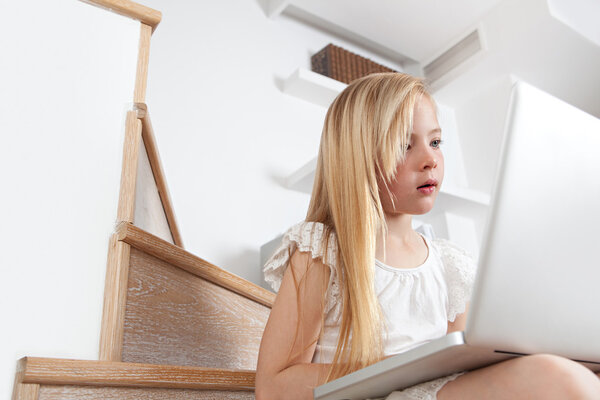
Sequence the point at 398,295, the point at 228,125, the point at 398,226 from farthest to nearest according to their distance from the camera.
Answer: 1. the point at 228,125
2. the point at 398,226
3. the point at 398,295

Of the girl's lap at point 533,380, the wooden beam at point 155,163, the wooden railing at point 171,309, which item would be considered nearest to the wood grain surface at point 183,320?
the wooden railing at point 171,309

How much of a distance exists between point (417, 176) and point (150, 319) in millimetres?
473

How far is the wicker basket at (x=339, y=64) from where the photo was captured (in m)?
2.39

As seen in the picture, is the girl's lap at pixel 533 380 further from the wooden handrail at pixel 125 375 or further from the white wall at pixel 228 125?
the white wall at pixel 228 125

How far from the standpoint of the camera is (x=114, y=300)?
75 centimetres

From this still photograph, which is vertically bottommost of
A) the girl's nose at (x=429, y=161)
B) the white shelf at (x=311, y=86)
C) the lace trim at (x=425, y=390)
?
the lace trim at (x=425, y=390)

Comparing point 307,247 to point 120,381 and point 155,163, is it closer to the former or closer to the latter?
point 120,381

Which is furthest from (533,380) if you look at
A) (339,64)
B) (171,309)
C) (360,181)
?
(339,64)

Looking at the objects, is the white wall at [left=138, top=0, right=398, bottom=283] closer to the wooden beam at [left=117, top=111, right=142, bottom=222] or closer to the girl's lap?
the wooden beam at [left=117, top=111, right=142, bottom=222]

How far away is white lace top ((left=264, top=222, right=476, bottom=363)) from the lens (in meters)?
0.79

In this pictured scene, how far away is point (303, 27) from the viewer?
8.38 ft

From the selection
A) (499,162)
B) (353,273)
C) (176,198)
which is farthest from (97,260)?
(176,198)

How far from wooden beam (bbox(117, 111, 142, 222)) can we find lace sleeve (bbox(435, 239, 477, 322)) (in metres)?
0.54

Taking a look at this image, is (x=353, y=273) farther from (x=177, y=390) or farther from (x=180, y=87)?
(x=180, y=87)
